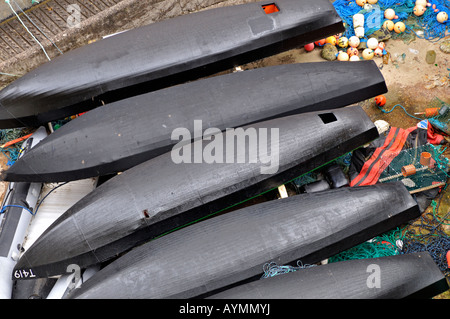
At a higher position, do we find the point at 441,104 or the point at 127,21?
the point at 127,21

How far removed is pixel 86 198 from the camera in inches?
201

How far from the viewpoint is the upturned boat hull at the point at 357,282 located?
4406 millimetres

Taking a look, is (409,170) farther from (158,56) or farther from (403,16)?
(158,56)

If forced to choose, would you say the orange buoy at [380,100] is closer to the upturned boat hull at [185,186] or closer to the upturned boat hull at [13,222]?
the upturned boat hull at [185,186]

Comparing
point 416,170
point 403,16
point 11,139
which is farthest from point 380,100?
point 11,139

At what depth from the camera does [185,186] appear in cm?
496

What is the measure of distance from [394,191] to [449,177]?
123 centimetres

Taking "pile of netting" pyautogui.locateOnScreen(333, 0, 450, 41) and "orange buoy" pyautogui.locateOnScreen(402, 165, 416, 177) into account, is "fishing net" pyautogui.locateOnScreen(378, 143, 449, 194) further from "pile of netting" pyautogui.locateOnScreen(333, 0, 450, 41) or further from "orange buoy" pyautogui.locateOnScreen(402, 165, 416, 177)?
"pile of netting" pyautogui.locateOnScreen(333, 0, 450, 41)

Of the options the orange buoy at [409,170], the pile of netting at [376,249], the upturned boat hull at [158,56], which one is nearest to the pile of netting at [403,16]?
the upturned boat hull at [158,56]

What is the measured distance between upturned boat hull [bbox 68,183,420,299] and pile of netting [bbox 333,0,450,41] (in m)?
3.24

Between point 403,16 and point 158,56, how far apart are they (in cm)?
410

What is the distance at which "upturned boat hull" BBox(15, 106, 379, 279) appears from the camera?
4.86m

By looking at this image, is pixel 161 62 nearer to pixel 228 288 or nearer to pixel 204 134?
pixel 204 134
